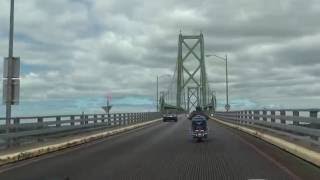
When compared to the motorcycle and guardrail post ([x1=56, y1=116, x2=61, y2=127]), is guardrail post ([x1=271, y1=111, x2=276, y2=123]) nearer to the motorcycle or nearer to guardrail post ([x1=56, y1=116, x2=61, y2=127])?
the motorcycle

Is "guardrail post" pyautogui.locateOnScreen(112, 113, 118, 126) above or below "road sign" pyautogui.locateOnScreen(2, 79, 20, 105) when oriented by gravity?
below

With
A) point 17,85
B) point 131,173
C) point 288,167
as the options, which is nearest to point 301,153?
point 288,167

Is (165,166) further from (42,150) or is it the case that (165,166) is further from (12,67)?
(12,67)

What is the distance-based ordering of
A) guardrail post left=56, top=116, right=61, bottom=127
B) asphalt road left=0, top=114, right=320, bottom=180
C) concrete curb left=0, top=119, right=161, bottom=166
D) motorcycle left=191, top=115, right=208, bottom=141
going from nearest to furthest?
asphalt road left=0, top=114, right=320, bottom=180 → concrete curb left=0, top=119, right=161, bottom=166 → guardrail post left=56, top=116, right=61, bottom=127 → motorcycle left=191, top=115, right=208, bottom=141

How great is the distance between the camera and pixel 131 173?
555 inches

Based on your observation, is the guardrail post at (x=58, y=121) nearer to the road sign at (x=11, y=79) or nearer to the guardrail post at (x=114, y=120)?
the road sign at (x=11, y=79)

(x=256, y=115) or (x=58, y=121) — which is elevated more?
(x=256, y=115)

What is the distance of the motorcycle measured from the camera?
2661cm

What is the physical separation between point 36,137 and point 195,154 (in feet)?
19.1

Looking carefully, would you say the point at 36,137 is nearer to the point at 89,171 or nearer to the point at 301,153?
the point at 89,171

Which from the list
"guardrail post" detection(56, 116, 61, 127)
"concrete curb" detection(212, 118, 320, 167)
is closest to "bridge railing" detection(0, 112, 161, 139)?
"guardrail post" detection(56, 116, 61, 127)

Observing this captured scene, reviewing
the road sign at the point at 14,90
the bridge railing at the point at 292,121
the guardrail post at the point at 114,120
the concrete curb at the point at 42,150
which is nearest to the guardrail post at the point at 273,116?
the bridge railing at the point at 292,121

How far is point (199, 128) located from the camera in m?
26.8

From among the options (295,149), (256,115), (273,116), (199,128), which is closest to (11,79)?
(199,128)
